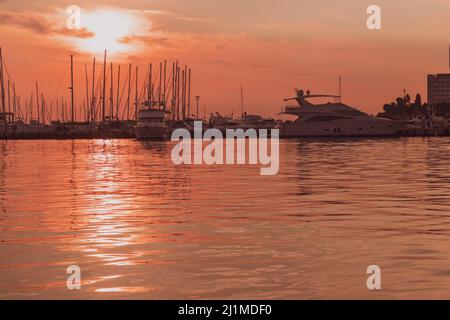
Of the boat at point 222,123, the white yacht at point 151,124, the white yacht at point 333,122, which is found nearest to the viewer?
the white yacht at point 151,124

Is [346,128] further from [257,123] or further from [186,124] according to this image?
[257,123]

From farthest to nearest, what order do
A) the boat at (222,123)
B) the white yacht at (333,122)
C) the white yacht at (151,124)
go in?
1. the boat at (222,123)
2. the white yacht at (333,122)
3. the white yacht at (151,124)

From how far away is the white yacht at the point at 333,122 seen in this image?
144 m

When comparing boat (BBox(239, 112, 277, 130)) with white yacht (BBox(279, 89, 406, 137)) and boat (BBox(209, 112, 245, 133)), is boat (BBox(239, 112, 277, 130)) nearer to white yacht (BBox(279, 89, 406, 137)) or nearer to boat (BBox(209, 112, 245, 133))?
boat (BBox(209, 112, 245, 133))

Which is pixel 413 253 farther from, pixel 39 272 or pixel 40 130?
pixel 40 130

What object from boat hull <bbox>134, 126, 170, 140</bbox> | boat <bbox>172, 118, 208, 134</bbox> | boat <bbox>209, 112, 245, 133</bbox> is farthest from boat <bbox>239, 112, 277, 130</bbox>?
boat hull <bbox>134, 126, 170, 140</bbox>

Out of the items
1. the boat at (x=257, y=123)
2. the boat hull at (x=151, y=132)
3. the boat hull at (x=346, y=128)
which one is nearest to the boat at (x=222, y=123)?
the boat at (x=257, y=123)

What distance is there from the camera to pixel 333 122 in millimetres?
143750

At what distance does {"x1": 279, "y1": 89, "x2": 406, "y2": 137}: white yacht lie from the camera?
144 metres

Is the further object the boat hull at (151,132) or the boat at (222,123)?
the boat at (222,123)

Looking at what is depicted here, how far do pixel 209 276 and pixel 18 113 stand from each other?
151 metres

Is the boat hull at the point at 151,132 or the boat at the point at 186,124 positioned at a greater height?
the boat at the point at 186,124

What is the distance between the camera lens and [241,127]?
179000mm

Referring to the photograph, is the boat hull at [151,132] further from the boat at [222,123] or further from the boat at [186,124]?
the boat at [222,123]
